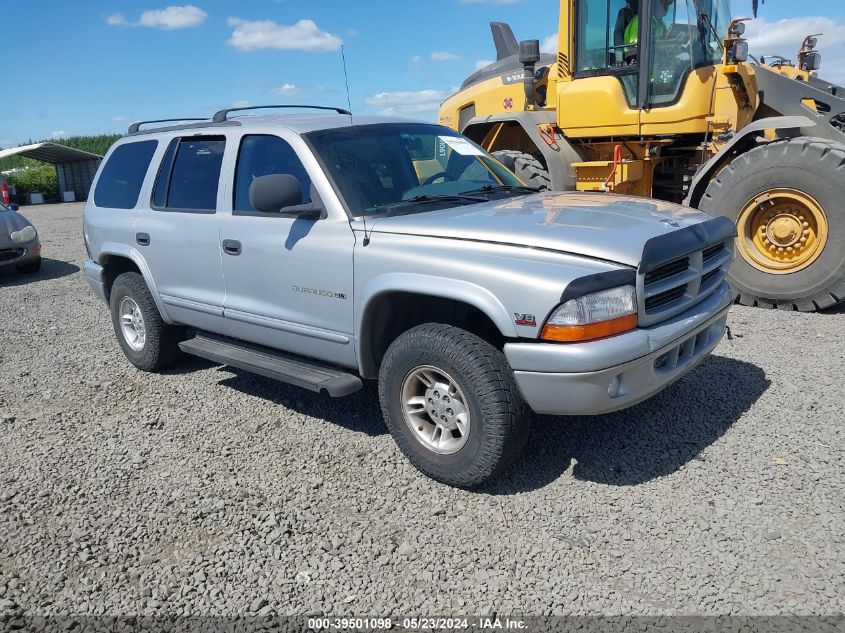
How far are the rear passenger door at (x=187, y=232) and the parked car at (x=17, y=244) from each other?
22.8ft

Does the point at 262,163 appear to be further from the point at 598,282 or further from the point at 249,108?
the point at 598,282

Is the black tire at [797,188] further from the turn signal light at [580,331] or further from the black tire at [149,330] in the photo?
the black tire at [149,330]

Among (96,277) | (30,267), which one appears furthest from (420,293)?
(30,267)

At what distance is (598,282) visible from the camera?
9.89 feet

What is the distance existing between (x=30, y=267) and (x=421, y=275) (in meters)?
10.2

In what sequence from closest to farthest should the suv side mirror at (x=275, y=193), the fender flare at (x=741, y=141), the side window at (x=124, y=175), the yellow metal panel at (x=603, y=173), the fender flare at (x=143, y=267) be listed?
the suv side mirror at (x=275, y=193) < the fender flare at (x=143, y=267) < the side window at (x=124, y=175) < the fender flare at (x=741, y=141) < the yellow metal panel at (x=603, y=173)

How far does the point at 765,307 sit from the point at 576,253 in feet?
13.9

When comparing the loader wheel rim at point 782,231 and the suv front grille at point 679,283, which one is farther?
the loader wheel rim at point 782,231

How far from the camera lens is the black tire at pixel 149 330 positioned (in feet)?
18.0

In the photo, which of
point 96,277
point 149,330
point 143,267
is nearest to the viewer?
point 143,267

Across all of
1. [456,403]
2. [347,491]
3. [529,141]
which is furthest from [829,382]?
[529,141]

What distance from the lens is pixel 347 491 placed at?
366 cm

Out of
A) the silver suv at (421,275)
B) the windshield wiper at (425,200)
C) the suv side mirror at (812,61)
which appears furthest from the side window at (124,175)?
the suv side mirror at (812,61)

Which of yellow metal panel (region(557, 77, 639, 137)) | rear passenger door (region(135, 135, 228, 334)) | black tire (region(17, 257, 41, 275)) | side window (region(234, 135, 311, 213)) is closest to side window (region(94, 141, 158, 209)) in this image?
rear passenger door (region(135, 135, 228, 334))
